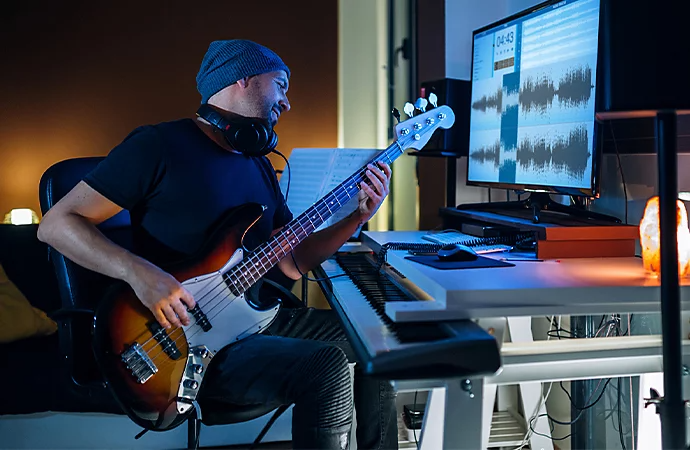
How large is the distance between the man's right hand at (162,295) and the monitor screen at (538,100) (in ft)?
3.30

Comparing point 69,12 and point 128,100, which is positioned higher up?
point 69,12

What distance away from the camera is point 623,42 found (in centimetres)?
112

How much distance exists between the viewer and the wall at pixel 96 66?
2932 millimetres

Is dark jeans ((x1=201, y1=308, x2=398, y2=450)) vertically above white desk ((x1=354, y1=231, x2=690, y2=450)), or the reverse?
white desk ((x1=354, y1=231, x2=690, y2=450))

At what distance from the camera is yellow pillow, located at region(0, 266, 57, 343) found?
2422 millimetres

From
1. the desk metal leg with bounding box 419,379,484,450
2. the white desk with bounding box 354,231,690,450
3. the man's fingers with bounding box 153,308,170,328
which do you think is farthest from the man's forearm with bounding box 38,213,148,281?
the desk metal leg with bounding box 419,379,484,450

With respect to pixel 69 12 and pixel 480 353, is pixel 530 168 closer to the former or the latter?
pixel 480 353

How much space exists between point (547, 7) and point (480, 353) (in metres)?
1.12

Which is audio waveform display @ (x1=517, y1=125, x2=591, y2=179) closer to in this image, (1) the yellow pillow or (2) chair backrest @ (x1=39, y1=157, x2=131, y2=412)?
(2) chair backrest @ (x1=39, y1=157, x2=131, y2=412)

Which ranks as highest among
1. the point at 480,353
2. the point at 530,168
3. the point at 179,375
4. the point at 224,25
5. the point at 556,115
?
the point at 224,25

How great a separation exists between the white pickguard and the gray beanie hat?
0.52 meters

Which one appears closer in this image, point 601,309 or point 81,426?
point 601,309

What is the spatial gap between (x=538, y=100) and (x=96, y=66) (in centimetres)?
208

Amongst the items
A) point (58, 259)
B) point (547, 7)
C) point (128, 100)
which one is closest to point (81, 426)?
point (58, 259)
